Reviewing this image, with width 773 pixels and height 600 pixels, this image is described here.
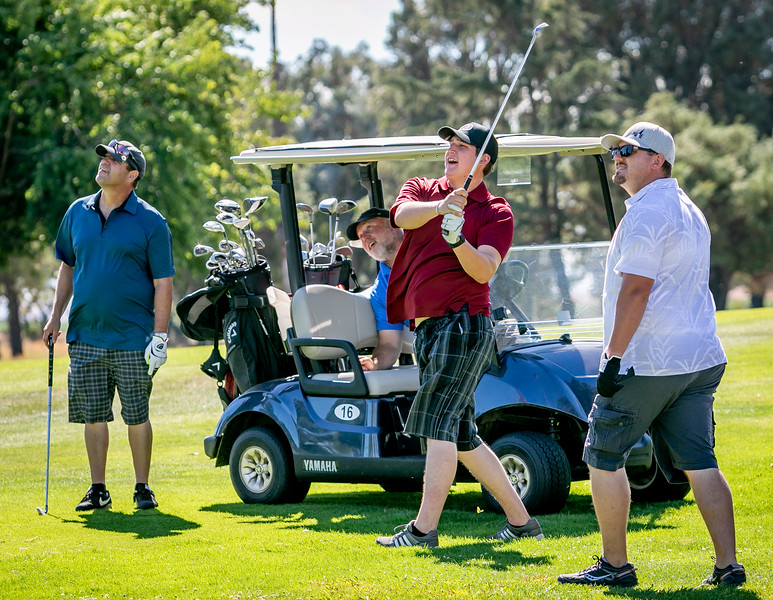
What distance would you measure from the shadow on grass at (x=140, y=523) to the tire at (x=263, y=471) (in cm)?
65

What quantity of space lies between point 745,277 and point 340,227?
38.4 metres

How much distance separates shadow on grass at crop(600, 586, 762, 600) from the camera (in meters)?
3.82

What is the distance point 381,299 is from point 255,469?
124cm

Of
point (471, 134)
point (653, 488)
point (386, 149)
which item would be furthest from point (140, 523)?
point (653, 488)

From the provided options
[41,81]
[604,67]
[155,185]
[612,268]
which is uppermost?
[604,67]

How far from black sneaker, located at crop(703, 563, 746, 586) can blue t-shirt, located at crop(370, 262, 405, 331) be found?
2.90 metres

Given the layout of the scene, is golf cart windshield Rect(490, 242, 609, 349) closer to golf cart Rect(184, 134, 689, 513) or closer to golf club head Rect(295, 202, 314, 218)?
golf cart Rect(184, 134, 689, 513)

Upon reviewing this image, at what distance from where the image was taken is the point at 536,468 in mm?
5625

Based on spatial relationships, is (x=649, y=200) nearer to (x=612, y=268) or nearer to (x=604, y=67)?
(x=612, y=268)

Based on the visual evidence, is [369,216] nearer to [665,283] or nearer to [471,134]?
[471,134]

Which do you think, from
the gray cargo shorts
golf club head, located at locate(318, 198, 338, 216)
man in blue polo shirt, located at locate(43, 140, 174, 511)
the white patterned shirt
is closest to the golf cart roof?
man in blue polo shirt, located at locate(43, 140, 174, 511)

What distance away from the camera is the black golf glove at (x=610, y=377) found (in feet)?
13.1

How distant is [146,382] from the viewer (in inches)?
249

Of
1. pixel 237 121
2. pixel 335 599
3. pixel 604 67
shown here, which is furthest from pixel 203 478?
pixel 604 67
